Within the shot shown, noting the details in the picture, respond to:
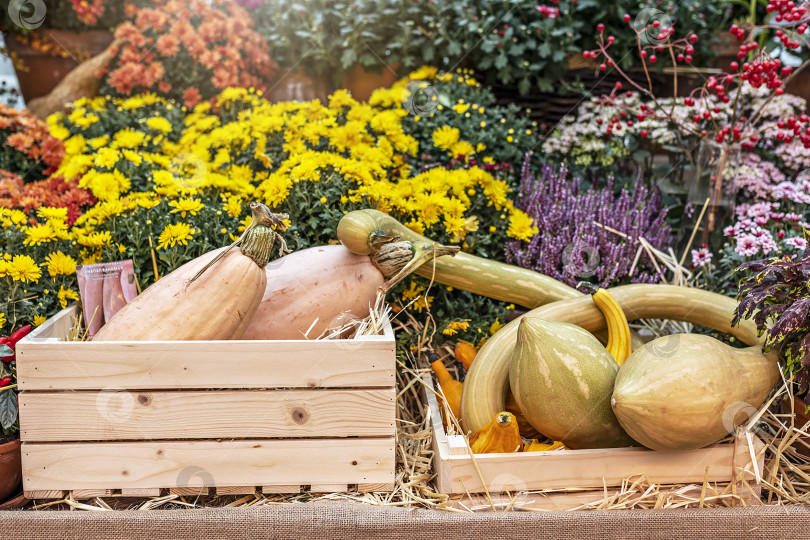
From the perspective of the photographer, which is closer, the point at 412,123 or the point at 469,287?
the point at 469,287

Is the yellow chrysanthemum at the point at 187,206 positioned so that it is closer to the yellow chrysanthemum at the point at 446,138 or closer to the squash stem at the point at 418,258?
the squash stem at the point at 418,258

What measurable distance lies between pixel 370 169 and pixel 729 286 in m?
1.15

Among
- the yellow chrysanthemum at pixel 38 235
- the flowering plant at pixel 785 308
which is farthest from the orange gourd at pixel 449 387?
the yellow chrysanthemum at pixel 38 235

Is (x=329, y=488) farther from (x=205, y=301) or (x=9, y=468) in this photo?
(x=9, y=468)

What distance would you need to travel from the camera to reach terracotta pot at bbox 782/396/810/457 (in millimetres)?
1374

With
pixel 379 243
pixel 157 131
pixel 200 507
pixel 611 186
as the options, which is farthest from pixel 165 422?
pixel 611 186

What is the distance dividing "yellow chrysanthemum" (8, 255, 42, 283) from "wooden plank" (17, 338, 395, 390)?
0.32 meters

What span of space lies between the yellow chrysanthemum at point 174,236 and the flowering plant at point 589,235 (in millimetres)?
905

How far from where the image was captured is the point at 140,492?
1239mm

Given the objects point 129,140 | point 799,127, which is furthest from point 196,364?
point 799,127

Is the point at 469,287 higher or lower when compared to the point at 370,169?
lower

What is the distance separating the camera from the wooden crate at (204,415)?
117cm

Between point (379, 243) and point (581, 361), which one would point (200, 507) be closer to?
point (379, 243)

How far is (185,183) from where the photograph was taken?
1.81 metres
